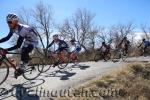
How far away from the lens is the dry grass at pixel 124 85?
10.7 meters

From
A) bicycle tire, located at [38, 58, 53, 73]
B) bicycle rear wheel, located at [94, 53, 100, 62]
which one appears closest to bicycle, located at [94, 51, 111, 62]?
bicycle rear wheel, located at [94, 53, 100, 62]

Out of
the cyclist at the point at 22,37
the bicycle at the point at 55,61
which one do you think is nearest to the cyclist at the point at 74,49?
the bicycle at the point at 55,61

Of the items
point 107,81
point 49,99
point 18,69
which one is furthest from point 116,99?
point 18,69

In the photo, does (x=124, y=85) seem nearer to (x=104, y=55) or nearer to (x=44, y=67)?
(x=44, y=67)

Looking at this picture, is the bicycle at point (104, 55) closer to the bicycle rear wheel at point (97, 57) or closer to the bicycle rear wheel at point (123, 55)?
the bicycle rear wheel at point (97, 57)

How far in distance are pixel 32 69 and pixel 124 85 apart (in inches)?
142

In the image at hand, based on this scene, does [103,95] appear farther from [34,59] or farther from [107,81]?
[34,59]

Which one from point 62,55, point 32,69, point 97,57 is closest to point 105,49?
point 97,57

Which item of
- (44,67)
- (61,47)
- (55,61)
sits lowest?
(44,67)

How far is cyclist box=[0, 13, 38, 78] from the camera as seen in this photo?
35.0 feet

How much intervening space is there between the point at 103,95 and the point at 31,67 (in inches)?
136

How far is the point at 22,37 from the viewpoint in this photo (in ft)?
36.3

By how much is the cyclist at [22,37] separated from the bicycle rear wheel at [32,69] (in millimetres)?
615

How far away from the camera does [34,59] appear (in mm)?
13312
